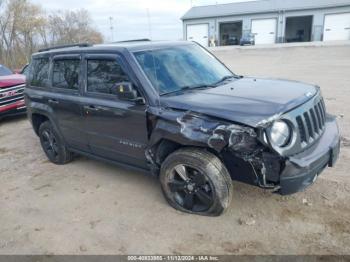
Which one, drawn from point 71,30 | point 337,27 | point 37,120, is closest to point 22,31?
point 71,30

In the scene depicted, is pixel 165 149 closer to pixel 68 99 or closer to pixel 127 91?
pixel 127 91

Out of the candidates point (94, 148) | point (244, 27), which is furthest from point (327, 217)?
point (244, 27)

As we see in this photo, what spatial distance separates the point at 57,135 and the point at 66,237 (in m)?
2.28

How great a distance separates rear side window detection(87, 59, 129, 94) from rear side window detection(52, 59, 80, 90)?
309 mm

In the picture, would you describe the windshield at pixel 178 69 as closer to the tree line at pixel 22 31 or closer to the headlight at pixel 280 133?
the headlight at pixel 280 133

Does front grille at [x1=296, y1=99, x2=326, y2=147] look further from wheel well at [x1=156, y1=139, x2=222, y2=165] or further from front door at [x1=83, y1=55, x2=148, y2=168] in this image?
front door at [x1=83, y1=55, x2=148, y2=168]

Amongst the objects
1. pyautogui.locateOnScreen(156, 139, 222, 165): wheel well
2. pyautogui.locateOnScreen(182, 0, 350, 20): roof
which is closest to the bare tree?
pyautogui.locateOnScreen(182, 0, 350, 20): roof

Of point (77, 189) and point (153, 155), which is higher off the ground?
point (153, 155)

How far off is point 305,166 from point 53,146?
13.9 ft

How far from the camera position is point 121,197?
445cm

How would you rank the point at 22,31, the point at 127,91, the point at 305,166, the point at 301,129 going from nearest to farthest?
the point at 305,166 < the point at 301,129 < the point at 127,91 < the point at 22,31

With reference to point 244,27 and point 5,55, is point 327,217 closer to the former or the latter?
point 5,55

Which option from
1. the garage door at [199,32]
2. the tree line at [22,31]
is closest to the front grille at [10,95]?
the tree line at [22,31]

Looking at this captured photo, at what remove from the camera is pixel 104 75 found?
4410 mm
